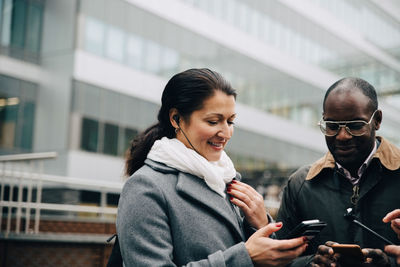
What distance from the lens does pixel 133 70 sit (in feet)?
79.9

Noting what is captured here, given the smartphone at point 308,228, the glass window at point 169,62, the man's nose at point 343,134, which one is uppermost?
the glass window at point 169,62

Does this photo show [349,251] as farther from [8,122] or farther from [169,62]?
[169,62]

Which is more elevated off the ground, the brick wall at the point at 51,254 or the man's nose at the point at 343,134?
A: the man's nose at the point at 343,134

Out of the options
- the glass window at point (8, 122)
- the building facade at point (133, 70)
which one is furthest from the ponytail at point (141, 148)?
the glass window at point (8, 122)

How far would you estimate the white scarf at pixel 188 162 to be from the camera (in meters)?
2.82

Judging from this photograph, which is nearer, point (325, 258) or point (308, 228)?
point (308, 228)

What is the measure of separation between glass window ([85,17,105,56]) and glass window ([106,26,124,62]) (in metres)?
0.33

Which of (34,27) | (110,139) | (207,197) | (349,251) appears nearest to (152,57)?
(110,139)

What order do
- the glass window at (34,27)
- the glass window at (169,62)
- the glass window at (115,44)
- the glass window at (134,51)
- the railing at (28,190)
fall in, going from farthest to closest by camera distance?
1. the glass window at (169,62)
2. the glass window at (134,51)
3. the glass window at (34,27)
4. the glass window at (115,44)
5. the railing at (28,190)

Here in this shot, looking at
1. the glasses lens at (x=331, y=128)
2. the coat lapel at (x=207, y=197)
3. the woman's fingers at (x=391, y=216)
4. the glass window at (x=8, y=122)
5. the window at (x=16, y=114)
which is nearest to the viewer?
the coat lapel at (x=207, y=197)

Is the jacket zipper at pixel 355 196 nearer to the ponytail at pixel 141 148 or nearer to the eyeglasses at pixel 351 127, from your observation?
the eyeglasses at pixel 351 127

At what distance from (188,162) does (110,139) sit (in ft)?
70.0

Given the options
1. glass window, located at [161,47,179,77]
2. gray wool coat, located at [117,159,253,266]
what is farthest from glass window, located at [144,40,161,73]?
gray wool coat, located at [117,159,253,266]

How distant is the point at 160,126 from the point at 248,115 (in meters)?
27.6
